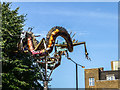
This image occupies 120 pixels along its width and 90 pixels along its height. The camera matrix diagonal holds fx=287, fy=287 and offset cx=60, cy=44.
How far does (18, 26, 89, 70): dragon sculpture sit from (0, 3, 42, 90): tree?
2.66 m

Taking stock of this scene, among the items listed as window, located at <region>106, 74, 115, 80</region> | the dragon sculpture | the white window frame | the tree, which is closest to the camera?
the dragon sculpture

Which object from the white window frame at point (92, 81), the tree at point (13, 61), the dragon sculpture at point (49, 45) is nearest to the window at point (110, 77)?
the white window frame at point (92, 81)

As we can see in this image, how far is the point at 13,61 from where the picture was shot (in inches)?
1136

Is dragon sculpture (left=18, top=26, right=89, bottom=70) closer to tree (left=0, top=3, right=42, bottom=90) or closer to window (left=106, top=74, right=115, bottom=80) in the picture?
tree (left=0, top=3, right=42, bottom=90)

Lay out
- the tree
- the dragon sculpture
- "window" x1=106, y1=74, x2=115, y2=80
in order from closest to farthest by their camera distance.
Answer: the dragon sculpture < the tree < "window" x1=106, y1=74, x2=115, y2=80

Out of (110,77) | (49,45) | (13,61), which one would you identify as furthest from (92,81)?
(49,45)

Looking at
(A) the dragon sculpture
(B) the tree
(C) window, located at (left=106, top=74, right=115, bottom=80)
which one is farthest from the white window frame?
(A) the dragon sculpture

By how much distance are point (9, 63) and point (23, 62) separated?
1.70m

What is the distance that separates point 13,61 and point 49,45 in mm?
6745

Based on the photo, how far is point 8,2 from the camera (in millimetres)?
32156

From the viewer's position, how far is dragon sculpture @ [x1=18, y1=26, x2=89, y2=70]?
77.6ft

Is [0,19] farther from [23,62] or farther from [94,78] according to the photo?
[94,78]

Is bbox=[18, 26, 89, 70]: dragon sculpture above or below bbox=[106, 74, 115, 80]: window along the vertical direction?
above

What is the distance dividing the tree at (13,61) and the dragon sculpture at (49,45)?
2.66 m
